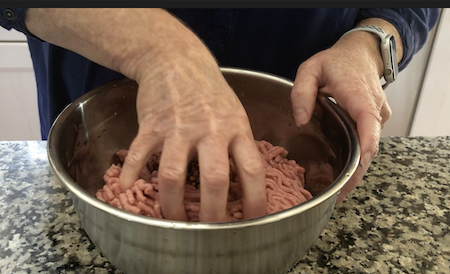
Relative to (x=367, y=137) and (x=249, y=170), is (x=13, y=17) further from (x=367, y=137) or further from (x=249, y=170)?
(x=367, y=137)

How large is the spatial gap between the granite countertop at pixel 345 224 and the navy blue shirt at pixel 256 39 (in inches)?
7.4

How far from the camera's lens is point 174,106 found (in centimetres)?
59

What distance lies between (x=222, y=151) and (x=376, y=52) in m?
0.50

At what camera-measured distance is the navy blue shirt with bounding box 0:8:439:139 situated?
3.16 ft

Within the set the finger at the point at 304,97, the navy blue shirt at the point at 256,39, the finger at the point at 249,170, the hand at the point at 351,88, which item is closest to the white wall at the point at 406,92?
the navy blue shirt at the point at 256,39

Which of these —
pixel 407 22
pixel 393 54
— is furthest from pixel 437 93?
pixel 393 54

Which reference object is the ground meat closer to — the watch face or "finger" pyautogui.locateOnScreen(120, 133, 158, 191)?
"finger" pyautogui.locateOnScreen(120, 133, 158, 191)

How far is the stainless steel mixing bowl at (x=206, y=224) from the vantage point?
51cm

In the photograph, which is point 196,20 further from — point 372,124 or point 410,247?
point 410,247

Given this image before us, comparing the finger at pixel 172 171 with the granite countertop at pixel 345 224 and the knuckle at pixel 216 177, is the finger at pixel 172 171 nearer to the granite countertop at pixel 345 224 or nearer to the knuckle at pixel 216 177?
the knuckle at pixel 216 177

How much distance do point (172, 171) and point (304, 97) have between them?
1.05 feet

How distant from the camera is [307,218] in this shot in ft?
1.79

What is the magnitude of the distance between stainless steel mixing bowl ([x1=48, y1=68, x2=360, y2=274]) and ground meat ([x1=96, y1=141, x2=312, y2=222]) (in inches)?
2.0

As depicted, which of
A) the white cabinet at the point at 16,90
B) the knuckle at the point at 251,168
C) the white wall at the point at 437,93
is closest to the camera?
the knuckle at the point at 251,168
